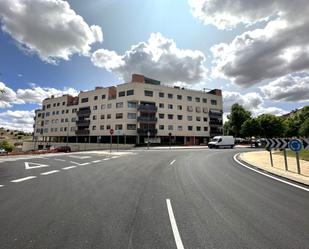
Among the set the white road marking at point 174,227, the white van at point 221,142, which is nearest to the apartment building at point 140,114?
the white van at point 221,142

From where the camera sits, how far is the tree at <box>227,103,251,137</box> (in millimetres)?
64125

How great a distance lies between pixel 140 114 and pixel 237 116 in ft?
97.1

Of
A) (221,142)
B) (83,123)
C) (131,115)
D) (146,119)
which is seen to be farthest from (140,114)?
(221,142)

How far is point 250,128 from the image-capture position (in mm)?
56812

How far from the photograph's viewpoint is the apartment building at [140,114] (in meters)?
58.6

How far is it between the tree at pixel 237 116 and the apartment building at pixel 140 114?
6630 mm

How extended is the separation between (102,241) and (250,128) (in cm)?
5964

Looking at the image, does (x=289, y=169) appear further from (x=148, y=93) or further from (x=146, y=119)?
(x=148, y=93)

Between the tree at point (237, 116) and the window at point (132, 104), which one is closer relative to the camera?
the window at point (132, 104)

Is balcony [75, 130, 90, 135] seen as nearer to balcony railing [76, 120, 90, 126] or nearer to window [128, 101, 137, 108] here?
balcony railing [76, 120, 90, 126]

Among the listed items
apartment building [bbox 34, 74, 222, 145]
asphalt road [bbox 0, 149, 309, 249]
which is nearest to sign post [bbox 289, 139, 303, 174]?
asphalt road [bbox 0, 149, 309, 249]

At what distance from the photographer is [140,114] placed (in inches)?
2311

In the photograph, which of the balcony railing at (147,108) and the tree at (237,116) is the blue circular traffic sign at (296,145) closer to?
the balcony railing at (147,108)

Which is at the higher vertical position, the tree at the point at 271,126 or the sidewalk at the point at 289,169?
the tree at the point at 271,126
